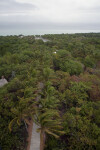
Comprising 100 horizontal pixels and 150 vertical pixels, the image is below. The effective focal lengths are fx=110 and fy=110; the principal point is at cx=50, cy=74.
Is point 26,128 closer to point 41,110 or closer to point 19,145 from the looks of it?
point 19,145

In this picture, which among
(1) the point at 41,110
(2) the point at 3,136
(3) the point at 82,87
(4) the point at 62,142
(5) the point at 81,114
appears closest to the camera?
(2) the point at 3,136

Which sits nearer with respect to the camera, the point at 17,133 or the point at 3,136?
the point at 3,136

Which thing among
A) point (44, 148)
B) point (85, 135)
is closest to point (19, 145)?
point (44, 148)

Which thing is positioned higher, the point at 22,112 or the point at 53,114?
the point at 22,112

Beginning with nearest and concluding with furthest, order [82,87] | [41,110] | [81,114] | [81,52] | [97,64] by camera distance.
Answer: [41,110], [81,114], [82,87], [97,64], [81,52]

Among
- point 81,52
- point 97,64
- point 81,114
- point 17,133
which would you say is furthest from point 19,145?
point 81,52

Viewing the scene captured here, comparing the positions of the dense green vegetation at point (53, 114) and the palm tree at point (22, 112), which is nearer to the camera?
the dense green vegetation at point (53, 114)

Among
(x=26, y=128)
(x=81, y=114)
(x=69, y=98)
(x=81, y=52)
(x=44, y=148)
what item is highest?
(x=81, y=52)

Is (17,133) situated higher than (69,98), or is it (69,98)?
(69,98)

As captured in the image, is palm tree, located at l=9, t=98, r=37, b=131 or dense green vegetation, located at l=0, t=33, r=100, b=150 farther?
palm tree, located at l=9, t=98, r=37, b=131

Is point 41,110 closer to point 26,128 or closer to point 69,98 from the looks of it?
point 26,128
